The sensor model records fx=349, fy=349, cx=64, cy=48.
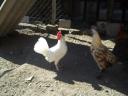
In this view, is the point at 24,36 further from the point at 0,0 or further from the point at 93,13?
the point at 93,13

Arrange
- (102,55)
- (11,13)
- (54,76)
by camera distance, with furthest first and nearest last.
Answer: (11,13)
(54,76)
(102,55)

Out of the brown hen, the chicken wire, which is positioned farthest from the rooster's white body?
the chicken wire

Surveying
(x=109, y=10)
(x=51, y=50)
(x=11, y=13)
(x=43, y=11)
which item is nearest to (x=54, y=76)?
(x=51, y=50)

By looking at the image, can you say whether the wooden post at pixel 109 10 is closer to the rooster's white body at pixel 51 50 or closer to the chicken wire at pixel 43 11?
the chicken wire at pixel 43 11

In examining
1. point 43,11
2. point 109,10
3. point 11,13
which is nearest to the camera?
point 11,13

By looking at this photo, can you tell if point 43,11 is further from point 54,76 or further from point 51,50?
point 54,76

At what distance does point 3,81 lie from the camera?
231 inches

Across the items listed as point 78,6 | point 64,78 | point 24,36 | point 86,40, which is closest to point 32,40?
point 24,36

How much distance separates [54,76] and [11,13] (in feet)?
7.46

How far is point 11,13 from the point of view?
7621 millimetres

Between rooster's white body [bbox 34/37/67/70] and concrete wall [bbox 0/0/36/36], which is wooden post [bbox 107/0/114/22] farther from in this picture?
rooster's white body [bbox 34/37/67/70]

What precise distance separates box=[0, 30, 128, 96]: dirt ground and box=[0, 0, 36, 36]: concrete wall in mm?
571

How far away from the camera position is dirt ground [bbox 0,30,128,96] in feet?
18.1

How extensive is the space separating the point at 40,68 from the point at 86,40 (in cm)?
239
